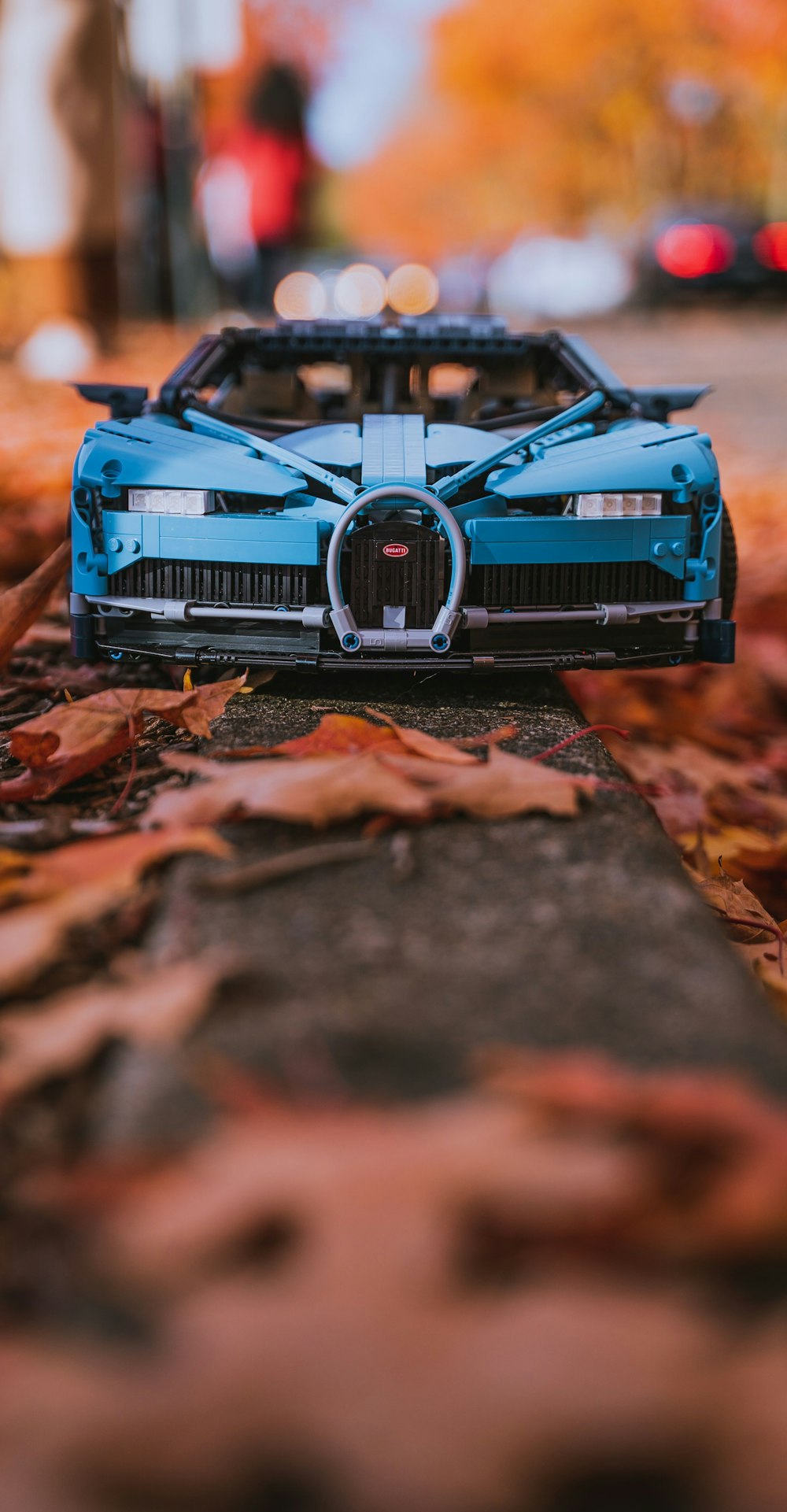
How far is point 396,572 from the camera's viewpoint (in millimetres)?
3418

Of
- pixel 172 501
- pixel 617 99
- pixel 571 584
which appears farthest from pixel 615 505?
pixel 617 99

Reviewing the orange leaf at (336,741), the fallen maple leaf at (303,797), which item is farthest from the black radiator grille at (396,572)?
the fallen maple leaf at (303,797)

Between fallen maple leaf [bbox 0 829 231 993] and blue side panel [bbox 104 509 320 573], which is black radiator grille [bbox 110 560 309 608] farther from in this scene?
fallen maple leaf [bbox 0 829 231 993]

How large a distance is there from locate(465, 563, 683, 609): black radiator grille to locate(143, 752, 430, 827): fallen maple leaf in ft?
3.64

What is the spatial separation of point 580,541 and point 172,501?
1092 millimetres

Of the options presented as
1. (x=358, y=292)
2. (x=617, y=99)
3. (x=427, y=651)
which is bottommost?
(x=427, y=651)

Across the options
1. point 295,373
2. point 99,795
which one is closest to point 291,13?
point 295,373

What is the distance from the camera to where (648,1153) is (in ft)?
4.78

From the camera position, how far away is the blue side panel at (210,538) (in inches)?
134

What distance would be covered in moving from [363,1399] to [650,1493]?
264 mm

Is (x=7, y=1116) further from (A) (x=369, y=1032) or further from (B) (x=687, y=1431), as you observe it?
(B) (x=687, y=1431)

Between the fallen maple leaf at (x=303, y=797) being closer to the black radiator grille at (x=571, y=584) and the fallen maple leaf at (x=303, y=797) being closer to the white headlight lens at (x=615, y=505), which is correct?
the black radiator grille at (x=571, y=584)

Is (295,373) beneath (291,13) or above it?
beneath

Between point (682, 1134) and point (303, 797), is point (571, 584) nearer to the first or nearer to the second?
point (303, 797)
